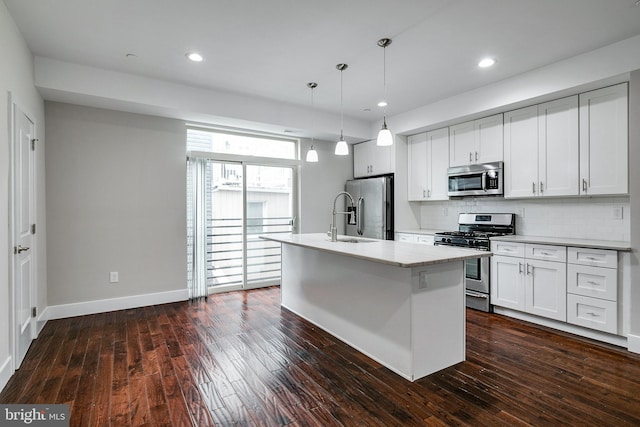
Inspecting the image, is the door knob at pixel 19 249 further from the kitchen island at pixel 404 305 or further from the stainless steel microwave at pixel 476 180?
the stainless steel microwave at pixel 476 180

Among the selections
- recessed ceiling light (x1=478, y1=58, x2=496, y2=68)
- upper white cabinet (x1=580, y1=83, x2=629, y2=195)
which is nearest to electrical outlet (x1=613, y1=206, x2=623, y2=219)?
upper white cabinet (x1=580, y1=83, x2=629, y2=195)

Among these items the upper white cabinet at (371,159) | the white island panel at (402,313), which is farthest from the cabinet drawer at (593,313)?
the upper white cabinet at (371,159)

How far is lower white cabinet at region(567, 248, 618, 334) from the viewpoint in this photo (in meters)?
2.96

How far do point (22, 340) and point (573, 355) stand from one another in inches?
178

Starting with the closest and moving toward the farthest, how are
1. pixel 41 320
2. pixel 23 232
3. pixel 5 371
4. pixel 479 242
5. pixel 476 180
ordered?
pixel 5 371, pixel 23 232, pixel 41 320, pixel 479 242, pixel 476 180

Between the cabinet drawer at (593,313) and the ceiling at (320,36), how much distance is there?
2323mm

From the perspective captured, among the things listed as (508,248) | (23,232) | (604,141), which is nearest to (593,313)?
(508,248)

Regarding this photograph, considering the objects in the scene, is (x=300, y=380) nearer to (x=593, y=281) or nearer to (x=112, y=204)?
(x=593, y=281)

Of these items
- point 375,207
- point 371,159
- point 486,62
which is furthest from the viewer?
point 371,159

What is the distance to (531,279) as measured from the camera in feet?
11.6

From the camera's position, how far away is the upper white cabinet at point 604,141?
3.10 metres

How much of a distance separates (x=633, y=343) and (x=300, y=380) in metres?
2.83

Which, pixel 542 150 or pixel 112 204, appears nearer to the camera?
pixel 542 150

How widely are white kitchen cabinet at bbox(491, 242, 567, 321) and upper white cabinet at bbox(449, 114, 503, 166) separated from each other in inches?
47.8
